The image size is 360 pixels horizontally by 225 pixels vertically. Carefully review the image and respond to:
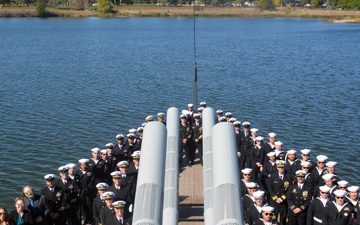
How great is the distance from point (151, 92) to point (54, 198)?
25.5m

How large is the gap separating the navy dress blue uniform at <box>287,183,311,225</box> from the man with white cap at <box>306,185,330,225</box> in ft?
1.69

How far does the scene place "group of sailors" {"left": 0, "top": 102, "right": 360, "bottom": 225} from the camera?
10125 millimetres

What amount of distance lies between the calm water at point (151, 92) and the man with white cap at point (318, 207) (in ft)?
34.5

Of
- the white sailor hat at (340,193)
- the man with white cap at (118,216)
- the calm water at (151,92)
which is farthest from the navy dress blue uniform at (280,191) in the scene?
the calm water at (151,92)

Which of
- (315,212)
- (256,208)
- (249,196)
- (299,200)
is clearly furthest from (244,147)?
(256,208)

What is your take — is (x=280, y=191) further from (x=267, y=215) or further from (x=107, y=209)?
(x=107, y=209)

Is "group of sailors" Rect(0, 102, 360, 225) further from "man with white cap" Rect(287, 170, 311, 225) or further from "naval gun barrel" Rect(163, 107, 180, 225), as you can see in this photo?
"naval gun barrel" Rect(163, 107, 180, 225)

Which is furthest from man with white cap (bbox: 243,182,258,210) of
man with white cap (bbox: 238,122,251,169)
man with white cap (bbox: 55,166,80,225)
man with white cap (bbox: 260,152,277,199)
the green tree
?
the green tree

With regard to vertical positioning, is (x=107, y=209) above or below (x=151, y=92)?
above

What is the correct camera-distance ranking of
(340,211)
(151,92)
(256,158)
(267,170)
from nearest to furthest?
1. (340,211)
2. (267,170)
3. (256,158)
4. (151,92)

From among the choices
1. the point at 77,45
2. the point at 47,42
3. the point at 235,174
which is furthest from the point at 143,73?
the point at 235,174

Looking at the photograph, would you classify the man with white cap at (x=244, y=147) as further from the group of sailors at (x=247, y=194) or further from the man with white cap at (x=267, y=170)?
the man with white cap at (x=267, y=170)

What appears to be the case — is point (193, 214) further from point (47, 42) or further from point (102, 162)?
point (47, 42)

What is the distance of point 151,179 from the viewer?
25.4 ft
